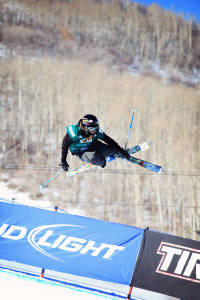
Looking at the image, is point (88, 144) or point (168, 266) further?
point (88, 144)

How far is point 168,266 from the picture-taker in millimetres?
4898

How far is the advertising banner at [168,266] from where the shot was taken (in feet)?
15.5

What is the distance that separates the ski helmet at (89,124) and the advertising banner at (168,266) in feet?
7.14

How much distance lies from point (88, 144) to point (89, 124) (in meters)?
0.55

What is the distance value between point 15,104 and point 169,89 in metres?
7.00

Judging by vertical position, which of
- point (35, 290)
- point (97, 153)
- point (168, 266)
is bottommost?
point (35, 290)

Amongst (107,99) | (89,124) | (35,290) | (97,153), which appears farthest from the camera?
(107,99)

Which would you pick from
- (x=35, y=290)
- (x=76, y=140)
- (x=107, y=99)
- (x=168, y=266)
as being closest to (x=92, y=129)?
(x=76, y=140)

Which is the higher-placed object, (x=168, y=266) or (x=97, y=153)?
(x=97, y=153)

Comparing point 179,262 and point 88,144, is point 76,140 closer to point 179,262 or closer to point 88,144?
point 88,144

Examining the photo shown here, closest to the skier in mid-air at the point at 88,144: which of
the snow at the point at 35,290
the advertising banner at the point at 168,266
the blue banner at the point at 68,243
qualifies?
the blue banner at the point at 68,243

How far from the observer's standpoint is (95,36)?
1368 centimetres

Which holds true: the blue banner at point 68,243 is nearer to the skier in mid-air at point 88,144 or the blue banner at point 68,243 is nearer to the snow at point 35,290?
the snow at point 35,290

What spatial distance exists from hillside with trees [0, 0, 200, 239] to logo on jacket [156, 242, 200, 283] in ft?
15.2
